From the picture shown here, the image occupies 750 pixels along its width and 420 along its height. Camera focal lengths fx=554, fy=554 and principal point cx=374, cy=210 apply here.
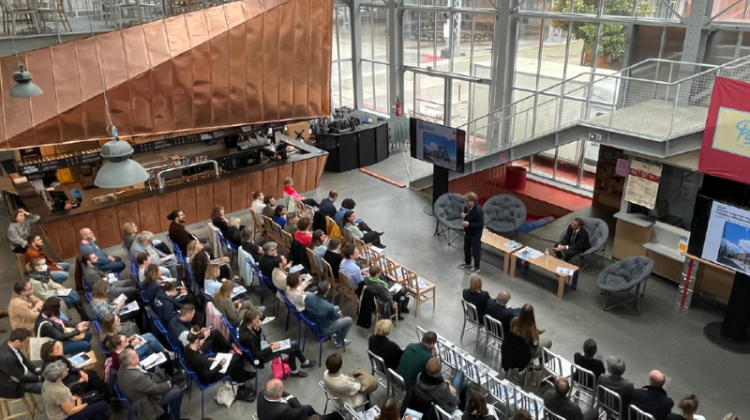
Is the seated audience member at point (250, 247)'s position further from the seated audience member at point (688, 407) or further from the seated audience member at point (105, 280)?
the seated audience member at point (688, 407)

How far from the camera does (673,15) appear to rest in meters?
11.0

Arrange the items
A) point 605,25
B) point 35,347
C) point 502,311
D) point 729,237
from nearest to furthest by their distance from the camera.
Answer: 1. point 35,347
2. point 502,311
3. point 729,237
4. point 605,25

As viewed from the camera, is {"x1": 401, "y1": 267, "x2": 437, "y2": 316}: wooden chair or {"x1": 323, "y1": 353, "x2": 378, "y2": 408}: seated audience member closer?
{"x1": 323, "y1": 353, "x2": 378, "y2": 408}: seated audience member

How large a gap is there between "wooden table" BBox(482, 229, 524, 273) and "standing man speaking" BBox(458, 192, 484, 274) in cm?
33

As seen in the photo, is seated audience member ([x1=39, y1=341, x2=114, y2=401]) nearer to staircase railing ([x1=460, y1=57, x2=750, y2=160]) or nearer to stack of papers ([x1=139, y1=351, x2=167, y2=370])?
stack of papers ([x1=139, y1=351, x2=167, y2=370])

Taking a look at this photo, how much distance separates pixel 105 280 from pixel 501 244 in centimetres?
687

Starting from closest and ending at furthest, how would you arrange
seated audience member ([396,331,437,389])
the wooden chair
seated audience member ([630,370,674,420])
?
seated audience member ([630,370,674,420]), seated audience member ([396,331,437,389]), the wooden chair

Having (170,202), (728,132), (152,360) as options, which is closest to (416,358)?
(152,360)

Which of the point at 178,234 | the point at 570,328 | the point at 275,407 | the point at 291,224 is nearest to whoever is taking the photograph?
the point at 275,407

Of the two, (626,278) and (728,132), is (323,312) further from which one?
(728,132)

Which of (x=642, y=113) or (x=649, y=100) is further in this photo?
(x=649, y=100)

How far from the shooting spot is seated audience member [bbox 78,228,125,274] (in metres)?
8.99

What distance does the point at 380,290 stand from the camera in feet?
27.3

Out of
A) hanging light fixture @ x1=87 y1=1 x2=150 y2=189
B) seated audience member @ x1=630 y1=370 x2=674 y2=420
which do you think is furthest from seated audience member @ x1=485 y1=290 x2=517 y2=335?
hanging light fixture @ x1=87 y1=1 x2=150 y2=189
